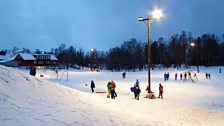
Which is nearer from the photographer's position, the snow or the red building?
the red building

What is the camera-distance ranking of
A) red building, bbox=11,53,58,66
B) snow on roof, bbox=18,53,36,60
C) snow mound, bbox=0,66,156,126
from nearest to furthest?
1. snow mound, bbox=0,66,156,126
2. red building, bbox=11,53,58,66
3. snow on roof, bbox=18,53,36,60

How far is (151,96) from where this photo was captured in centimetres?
2052

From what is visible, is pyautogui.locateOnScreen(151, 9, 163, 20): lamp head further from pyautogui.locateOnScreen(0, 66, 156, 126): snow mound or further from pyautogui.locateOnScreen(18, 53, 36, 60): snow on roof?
pyautogui.locateOnScreen(18, 53, 36, 60): snow on roof

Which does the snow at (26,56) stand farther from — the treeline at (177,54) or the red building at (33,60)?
the treeline at (177,54)

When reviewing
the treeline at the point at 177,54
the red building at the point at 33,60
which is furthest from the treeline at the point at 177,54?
the red building at the point at 33,60

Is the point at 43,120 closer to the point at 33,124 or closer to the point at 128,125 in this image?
the point at 33,124

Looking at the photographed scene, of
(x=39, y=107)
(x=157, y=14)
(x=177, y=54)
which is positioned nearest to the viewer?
(x=39, y=107)

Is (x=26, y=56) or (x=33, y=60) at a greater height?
(x=26, y=56)

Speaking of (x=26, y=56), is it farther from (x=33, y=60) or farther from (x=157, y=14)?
(x=157, y=14)

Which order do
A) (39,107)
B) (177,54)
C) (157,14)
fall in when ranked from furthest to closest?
(177,54)
(157,14)
(39,107)

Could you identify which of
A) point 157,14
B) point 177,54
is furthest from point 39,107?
point 177,54

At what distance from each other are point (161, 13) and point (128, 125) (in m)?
12.3

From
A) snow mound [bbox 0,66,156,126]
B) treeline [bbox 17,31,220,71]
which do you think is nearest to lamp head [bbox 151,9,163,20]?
snow mound [bbox 0,66,156,126]

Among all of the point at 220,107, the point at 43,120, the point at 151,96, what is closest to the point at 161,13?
the point at 151,96
